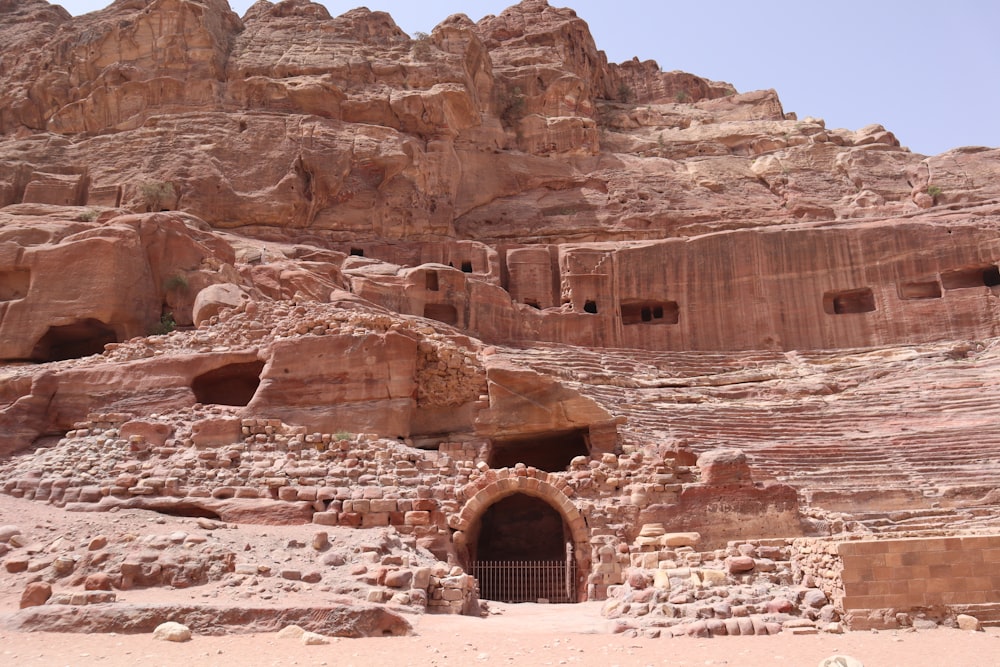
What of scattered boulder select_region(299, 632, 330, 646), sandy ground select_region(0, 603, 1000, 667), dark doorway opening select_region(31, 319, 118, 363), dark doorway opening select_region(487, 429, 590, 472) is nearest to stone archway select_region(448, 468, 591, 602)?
dark doorway opening select_region(487, 429, 590, 472)

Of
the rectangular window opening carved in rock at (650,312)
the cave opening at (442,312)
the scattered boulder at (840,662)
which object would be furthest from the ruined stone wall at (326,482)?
the rectangular window opening carved in rock at (650,312)

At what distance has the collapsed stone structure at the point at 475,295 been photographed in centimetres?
1342

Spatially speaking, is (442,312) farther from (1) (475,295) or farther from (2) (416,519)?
(2) (416,519)

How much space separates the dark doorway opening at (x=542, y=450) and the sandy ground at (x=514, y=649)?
25.2 ft

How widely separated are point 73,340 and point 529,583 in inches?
568

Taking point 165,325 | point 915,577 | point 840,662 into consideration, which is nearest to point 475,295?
point 165,325

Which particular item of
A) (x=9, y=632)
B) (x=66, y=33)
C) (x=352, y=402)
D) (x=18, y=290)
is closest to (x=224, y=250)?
(x=18, y=290)

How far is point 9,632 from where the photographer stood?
302 inches

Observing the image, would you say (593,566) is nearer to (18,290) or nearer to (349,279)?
(349,279)

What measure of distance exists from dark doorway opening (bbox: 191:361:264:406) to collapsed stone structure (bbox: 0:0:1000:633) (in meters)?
0.07

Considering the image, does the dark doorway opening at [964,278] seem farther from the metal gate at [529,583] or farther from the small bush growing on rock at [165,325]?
the small bush growing on rock at [165,325]

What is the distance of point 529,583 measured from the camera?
14719 millimetres

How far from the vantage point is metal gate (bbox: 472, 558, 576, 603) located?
13.2m

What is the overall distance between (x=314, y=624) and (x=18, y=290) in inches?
668
